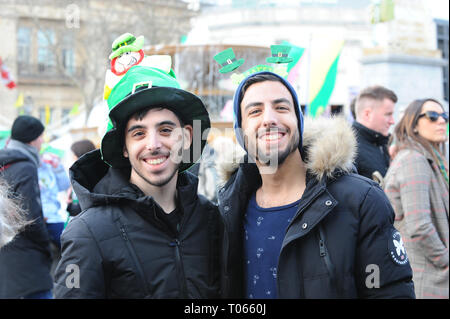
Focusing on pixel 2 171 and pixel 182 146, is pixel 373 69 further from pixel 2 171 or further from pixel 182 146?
pixel 182 146

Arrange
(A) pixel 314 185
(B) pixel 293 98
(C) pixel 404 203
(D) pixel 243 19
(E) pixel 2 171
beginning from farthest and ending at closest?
(D) pixel 243 19 → (E) pixel 2 171 → (C) pixel 404 203 → (B) pixel 293 98 → (A) pixel 314 185

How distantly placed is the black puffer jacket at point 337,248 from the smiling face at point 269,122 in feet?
0.68

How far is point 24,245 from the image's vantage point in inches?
198

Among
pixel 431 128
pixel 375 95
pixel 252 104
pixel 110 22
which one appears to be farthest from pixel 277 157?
pixel 110 22

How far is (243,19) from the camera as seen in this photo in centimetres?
2727

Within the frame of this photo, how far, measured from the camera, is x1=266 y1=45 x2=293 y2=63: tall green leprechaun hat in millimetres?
2918

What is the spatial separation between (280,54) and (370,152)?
2331mm

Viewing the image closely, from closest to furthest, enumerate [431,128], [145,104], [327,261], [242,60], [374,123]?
1. [327,261]
2. [145,104]
3. [242,60]
4. [431,128]
5. [374,123]

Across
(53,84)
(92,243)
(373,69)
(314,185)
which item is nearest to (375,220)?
(314,185)

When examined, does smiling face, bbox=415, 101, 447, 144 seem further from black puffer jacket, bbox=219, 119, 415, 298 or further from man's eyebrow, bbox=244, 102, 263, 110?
man's eyebrow, bbox=244, 102, 263, 110

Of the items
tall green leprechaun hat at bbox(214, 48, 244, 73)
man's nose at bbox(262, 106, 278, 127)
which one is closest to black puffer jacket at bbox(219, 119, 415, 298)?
man's nose at bbox(262, 106, 278, 127)

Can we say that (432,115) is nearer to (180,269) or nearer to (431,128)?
(431,128)
